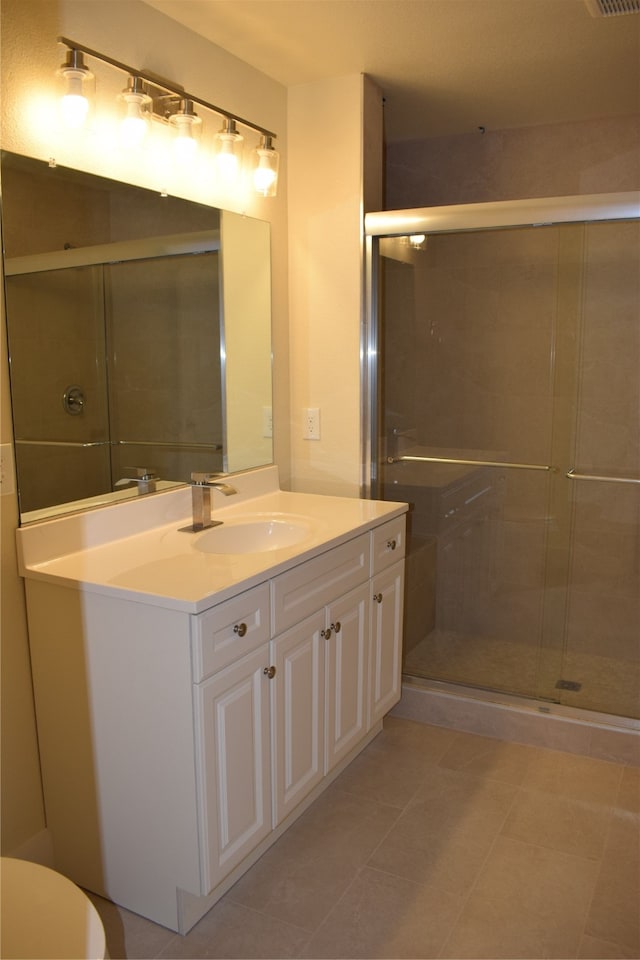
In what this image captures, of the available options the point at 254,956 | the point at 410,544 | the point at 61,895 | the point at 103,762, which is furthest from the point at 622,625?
the point at 61,895

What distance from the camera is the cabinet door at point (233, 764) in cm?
165

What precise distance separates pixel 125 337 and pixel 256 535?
72 centimetres

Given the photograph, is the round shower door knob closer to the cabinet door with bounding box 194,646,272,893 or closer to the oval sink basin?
the oval sink basin

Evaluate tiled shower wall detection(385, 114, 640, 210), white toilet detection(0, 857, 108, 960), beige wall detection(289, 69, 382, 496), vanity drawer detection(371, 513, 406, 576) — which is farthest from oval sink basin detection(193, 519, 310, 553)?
tiled shower wall detection(385, 114, 640, 210)

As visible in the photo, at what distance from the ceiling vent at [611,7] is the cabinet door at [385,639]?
5.58 feet

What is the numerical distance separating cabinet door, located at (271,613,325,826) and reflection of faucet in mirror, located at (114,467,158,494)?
61cm

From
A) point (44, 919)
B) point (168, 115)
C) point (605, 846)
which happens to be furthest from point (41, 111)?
point (605, 846)

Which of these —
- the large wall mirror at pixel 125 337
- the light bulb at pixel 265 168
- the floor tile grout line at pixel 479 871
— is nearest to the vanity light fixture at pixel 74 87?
the large wall mirror at pixel 125 337

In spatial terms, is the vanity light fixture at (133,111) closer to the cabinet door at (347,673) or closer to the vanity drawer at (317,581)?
the vanity drawer at (317,581)

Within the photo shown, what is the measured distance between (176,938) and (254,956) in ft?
0.65

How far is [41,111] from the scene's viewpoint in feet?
5.73

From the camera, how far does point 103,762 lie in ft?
5.81

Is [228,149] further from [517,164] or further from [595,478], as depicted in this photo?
[595,478]

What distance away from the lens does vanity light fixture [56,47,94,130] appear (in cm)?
175
